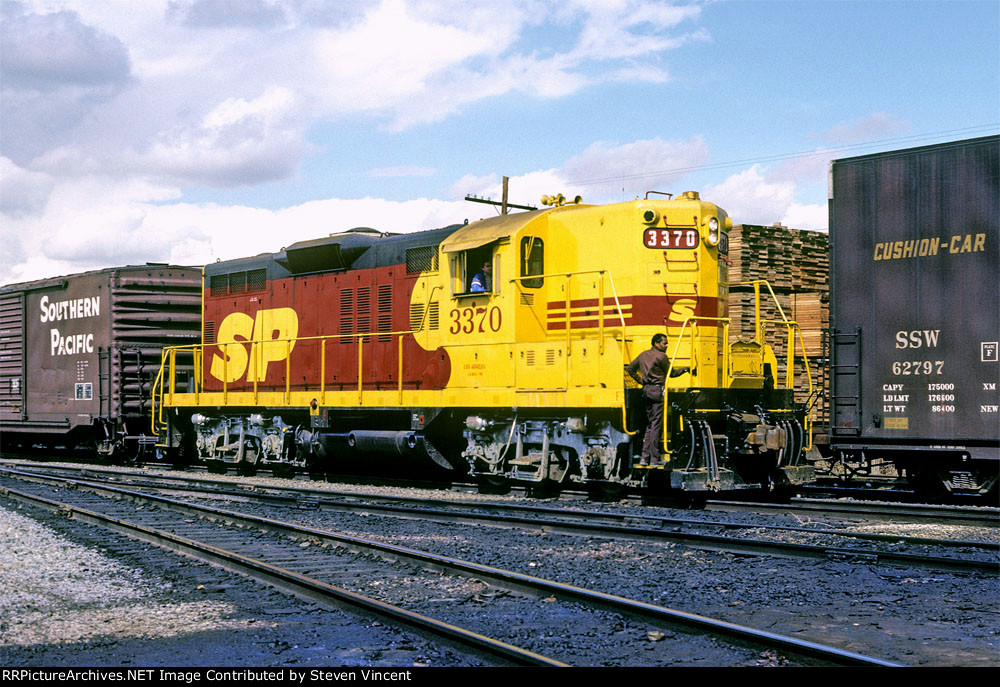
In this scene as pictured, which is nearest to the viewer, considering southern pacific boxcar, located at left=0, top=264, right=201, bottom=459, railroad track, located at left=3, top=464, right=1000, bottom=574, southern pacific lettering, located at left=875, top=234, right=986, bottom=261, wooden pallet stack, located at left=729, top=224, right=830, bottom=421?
railroad track, located at left=3, top=464, right=1000, bottom=574

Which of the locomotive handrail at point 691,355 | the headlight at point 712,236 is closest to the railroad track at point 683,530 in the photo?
the locomotive handrail at point 691,355

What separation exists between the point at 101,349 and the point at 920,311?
14463mm

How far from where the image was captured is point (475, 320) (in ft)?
42.9

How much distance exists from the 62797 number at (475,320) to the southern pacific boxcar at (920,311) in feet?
13.5

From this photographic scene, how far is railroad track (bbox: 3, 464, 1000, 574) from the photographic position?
785cm

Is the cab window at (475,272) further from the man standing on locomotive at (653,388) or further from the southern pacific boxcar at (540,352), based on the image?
the man standing on locomotive at (653,388)

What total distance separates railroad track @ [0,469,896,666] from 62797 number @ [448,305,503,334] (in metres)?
4.04

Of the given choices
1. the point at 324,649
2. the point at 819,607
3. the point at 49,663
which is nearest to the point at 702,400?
the point at 819,607

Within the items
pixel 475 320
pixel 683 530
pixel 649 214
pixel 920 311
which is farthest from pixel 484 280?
pixel 920 311

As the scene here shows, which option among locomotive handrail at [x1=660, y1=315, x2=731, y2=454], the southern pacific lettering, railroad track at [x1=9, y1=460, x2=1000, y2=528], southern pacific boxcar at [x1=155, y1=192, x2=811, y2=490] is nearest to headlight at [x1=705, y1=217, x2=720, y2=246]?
southern pacific boxcar at [x1=155, y1=192, x2=811, y2=490]

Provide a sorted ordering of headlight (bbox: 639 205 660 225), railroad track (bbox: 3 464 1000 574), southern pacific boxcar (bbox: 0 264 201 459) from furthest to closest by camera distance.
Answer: southern pacific boxcar (bbox: 0 264 201 459)
headlight (bbox: 639 205 660 225)
railroad track (bbox: 3 464 1000 574)

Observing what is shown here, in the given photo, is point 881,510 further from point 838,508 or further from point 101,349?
point 101,349

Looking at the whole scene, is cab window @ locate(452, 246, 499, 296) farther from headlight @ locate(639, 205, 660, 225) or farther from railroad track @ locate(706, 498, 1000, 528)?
railroad track @ locate(706, 498, 1000, 528)

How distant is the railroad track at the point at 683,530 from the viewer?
785 cm
